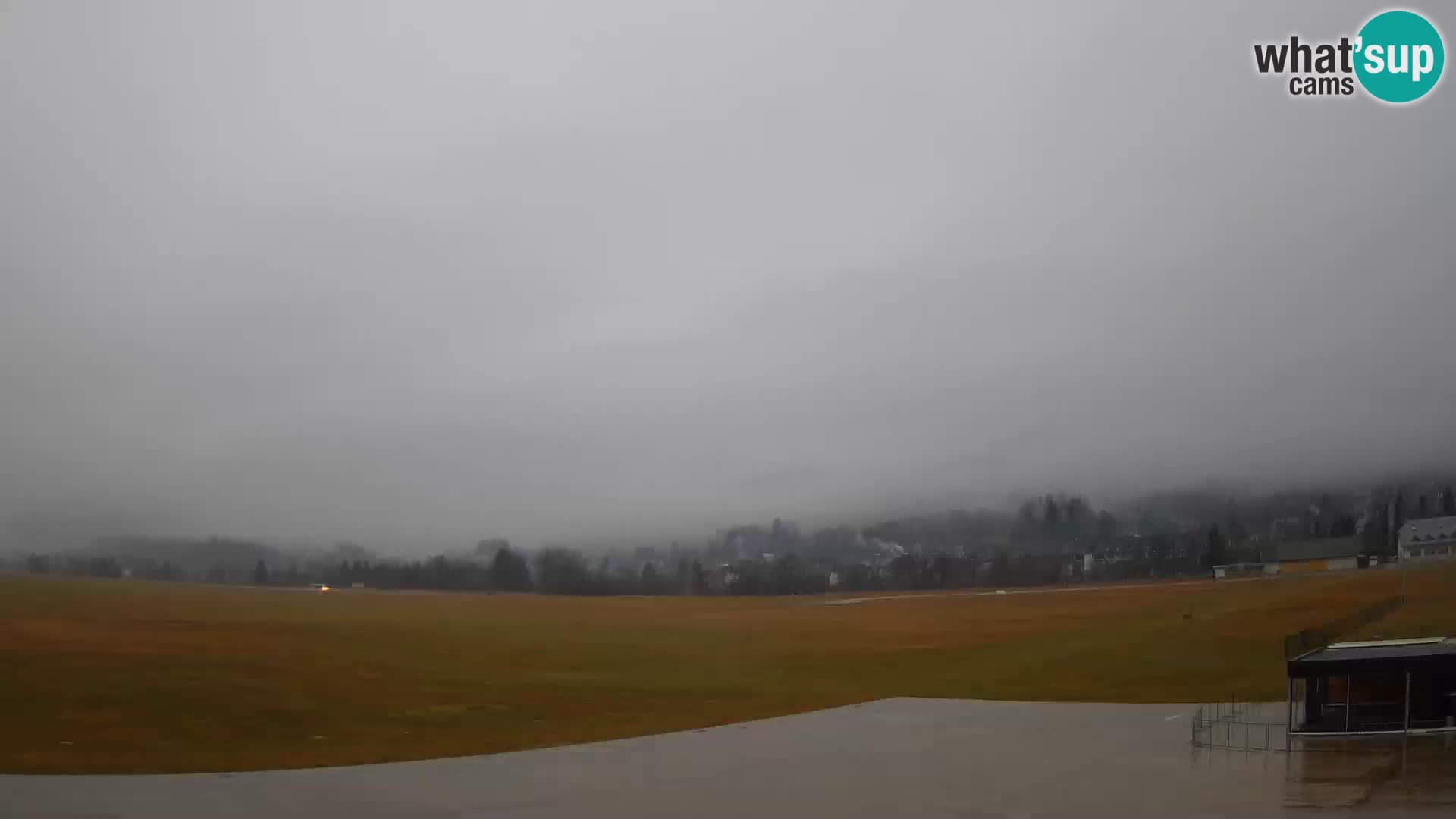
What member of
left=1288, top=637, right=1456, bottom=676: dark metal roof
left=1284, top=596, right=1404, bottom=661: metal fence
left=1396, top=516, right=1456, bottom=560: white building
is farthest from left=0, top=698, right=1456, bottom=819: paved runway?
left=1396, top=516, right=1456, bottom=560: white building

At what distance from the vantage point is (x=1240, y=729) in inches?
765

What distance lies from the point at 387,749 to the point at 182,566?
21.6 feet

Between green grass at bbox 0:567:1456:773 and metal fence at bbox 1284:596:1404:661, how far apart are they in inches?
15.4

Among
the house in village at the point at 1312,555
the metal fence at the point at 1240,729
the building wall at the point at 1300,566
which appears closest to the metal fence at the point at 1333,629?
the metal fence at the point at 1240,729

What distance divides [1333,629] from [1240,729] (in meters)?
5.45

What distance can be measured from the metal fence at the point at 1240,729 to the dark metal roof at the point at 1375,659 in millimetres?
1230

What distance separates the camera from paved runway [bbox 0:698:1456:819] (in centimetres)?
1293

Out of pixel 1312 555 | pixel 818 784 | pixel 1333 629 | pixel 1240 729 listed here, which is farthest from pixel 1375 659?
pixel 1312 555

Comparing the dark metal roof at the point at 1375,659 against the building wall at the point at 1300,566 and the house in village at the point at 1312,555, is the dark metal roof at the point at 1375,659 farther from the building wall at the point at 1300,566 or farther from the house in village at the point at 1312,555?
the building wall at the point at 1300,566

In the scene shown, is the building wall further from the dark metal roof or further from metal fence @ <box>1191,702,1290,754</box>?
the dark metal roof

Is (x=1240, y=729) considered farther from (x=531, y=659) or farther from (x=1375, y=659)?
(x=531, y=659)

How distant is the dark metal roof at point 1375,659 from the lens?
56.1ft

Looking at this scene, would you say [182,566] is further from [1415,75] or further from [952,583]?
[1415,75]

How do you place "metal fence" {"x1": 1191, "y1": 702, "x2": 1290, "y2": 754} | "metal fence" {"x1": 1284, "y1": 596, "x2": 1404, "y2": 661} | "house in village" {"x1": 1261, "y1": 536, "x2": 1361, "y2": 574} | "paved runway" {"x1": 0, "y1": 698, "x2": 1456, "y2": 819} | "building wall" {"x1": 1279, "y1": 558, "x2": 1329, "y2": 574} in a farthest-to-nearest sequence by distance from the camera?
"building wall" {"x1": 1279, "y1": 558, "x2": 1329, "y2": 574}
"house in village" {"x1": 1261, "y1": 536, "x2": 1361, "y2": 574}
"metal fence" {"x1": 1284, "y1": 596, "x2": 1404, "y2": 661}
"metal fence" {"x1": 1191, "y1": 702, "x2": 1290, "y2": 754}
"paved runway" {"x1": 0, "y1": 698, "x2": 1456, "y2": 819}
